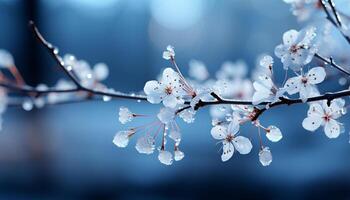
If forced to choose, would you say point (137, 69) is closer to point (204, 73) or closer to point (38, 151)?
point (38, 151)

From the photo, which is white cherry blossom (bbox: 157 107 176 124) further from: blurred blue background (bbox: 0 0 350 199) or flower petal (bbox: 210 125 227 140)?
blurred blue background (bbox: 0 0 350 199)

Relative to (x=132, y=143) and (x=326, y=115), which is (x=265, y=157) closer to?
(x=326, y=115)

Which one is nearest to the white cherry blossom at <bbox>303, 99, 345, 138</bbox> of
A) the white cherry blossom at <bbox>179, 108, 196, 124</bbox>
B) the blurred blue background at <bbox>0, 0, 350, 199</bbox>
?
the white cherry blossom at <bbox>179, 108, 196, 124</bbox>

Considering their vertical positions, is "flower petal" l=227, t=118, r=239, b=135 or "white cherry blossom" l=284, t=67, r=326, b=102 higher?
"white cherry blossom" l=284, t=67, r=326, b=102

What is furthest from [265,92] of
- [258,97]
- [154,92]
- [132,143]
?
[132,143]

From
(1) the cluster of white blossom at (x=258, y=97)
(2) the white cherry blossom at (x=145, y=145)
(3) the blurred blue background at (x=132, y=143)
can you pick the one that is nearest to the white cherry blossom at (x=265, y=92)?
(1) the cluster of white blossom at (x=258, y=97)
